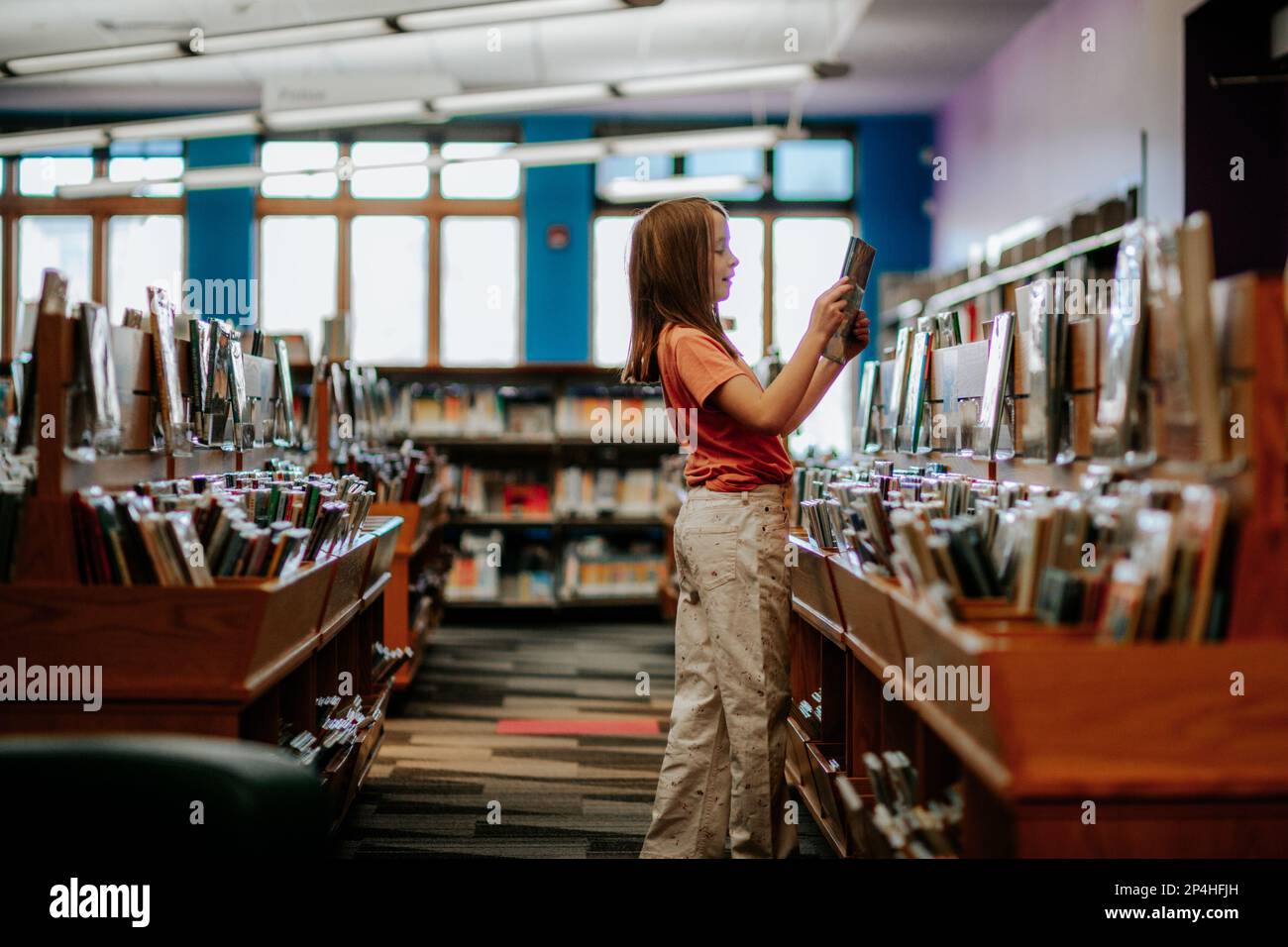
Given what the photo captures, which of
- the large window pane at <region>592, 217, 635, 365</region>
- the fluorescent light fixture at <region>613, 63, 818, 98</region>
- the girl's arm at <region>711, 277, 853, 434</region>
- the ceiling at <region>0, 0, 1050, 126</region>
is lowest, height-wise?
the girl's arm at <region>711, 277, 853, 434</region>

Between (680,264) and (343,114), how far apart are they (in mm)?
4988

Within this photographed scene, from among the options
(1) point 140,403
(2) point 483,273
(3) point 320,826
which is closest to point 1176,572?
(3) point 320,826

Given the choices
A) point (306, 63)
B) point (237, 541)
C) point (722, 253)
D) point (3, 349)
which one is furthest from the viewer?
point (3, 349)

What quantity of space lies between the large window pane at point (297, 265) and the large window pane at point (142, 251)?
73 cm

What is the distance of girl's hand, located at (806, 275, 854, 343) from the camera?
2414mm

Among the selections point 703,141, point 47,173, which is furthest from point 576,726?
point 47,173

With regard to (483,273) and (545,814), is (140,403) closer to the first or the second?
(545,814)

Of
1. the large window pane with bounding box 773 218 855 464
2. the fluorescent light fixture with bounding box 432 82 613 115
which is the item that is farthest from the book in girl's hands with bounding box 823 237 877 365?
the large window pane with bounding box 773 218 855 464

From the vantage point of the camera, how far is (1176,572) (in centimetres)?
169

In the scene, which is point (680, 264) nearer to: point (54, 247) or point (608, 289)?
point (608, 289)

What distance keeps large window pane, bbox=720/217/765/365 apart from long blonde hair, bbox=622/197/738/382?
297 inches

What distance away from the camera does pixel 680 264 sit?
2.57 metres

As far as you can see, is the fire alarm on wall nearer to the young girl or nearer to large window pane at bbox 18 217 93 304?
large window pane at bbox 18 217 93 304

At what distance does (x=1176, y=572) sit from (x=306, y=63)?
27.8 feet
